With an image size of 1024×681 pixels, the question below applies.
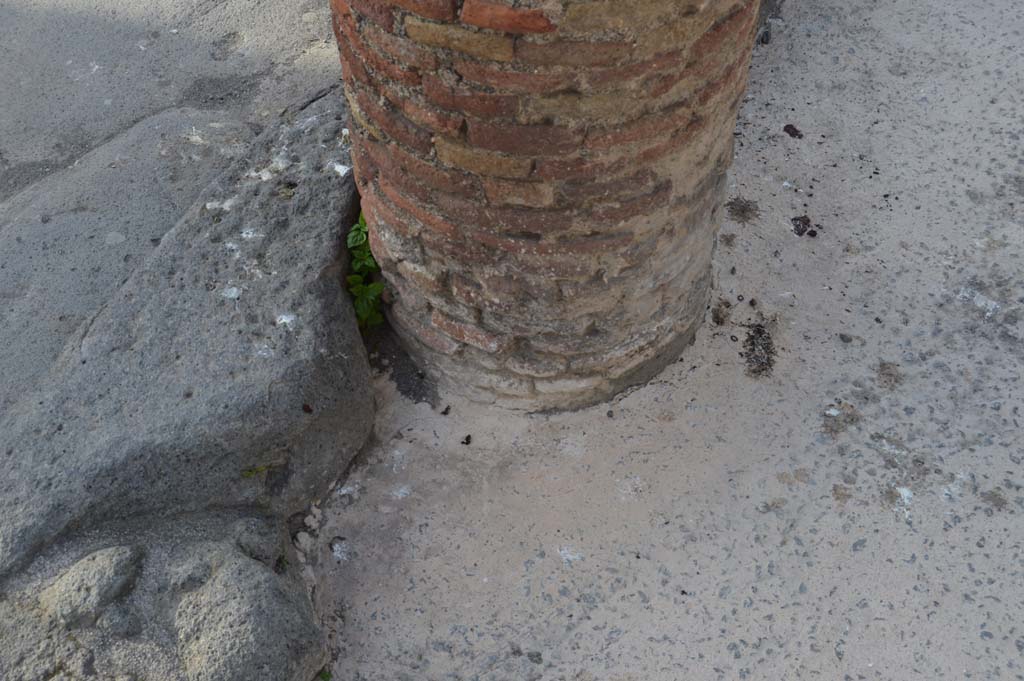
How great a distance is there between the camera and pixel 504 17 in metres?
1.87

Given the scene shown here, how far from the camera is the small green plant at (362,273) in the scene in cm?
285

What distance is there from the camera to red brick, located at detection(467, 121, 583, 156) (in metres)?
2.07

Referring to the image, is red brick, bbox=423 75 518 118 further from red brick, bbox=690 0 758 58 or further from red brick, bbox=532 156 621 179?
red brick, bbox=690 0 758 58

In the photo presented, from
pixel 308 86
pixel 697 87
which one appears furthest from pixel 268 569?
pixel 308 86

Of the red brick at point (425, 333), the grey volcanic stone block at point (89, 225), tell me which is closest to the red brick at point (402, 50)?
the red brick at point (425, 333)

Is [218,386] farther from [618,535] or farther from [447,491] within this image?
[618,535]

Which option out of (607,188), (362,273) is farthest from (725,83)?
(362,273)

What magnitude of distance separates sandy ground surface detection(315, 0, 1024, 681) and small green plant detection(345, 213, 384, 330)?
302mm

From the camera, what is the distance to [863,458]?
275cm

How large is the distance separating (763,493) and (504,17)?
160 centimetres

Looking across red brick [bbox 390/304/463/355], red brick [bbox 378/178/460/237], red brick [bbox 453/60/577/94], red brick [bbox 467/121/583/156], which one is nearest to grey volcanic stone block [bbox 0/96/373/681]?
red brick [bbox 390/304/463/355]

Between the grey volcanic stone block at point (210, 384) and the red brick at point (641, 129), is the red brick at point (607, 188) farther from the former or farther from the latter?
the grey volcanic stone block at point (210, 384)

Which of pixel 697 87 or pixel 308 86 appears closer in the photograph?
pixel 697 87

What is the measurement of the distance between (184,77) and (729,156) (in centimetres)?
290
